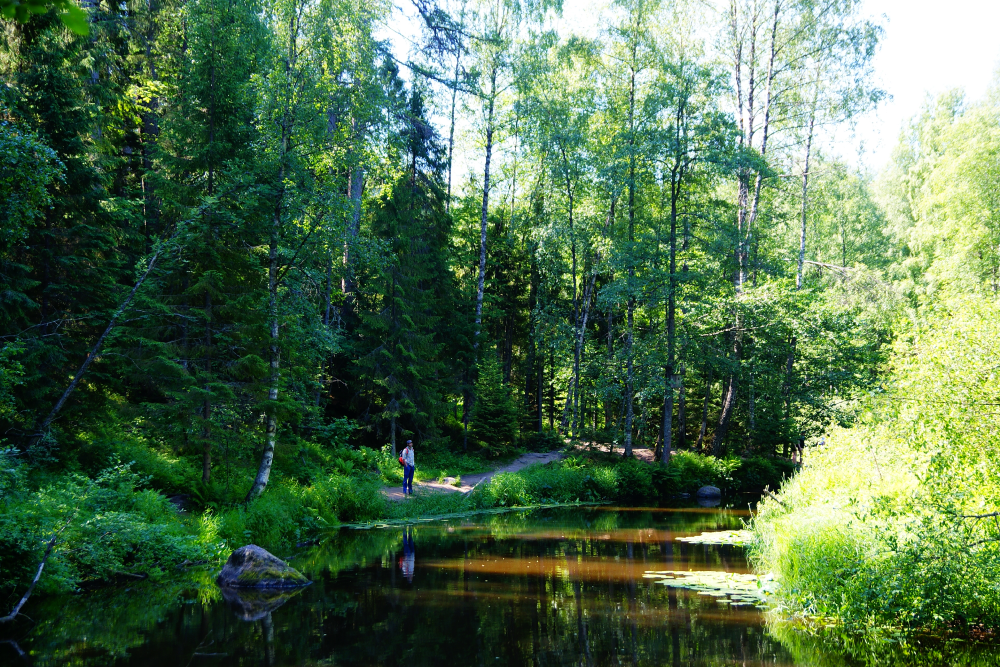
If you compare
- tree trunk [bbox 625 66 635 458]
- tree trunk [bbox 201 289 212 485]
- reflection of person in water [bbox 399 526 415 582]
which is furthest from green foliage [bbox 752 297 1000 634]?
tree trunk [bbox 625 66 635 458]

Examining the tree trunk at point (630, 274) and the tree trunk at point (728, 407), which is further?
the tree trunk at point (728, 407)

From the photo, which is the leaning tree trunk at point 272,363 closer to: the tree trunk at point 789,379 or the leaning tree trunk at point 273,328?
the leaning tree trunk at point 273,328

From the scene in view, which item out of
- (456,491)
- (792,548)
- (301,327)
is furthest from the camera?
(456,491)

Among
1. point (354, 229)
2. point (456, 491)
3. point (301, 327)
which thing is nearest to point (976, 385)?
point (301, 327)

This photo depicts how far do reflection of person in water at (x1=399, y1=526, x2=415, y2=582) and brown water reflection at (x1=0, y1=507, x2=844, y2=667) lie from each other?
0.08 meters

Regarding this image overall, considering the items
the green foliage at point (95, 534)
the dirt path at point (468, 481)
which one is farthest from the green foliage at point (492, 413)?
the green foliage at point (95, 534)

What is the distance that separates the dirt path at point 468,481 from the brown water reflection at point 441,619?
230 inches

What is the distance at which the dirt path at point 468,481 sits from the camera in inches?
720

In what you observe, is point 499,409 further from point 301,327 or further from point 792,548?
point 792,548

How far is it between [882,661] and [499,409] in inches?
777

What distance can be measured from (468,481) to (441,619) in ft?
43.9

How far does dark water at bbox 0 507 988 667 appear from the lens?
22.1 feet

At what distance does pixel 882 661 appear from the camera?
656 centimetres

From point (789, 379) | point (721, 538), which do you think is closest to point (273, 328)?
point (721, 538)
